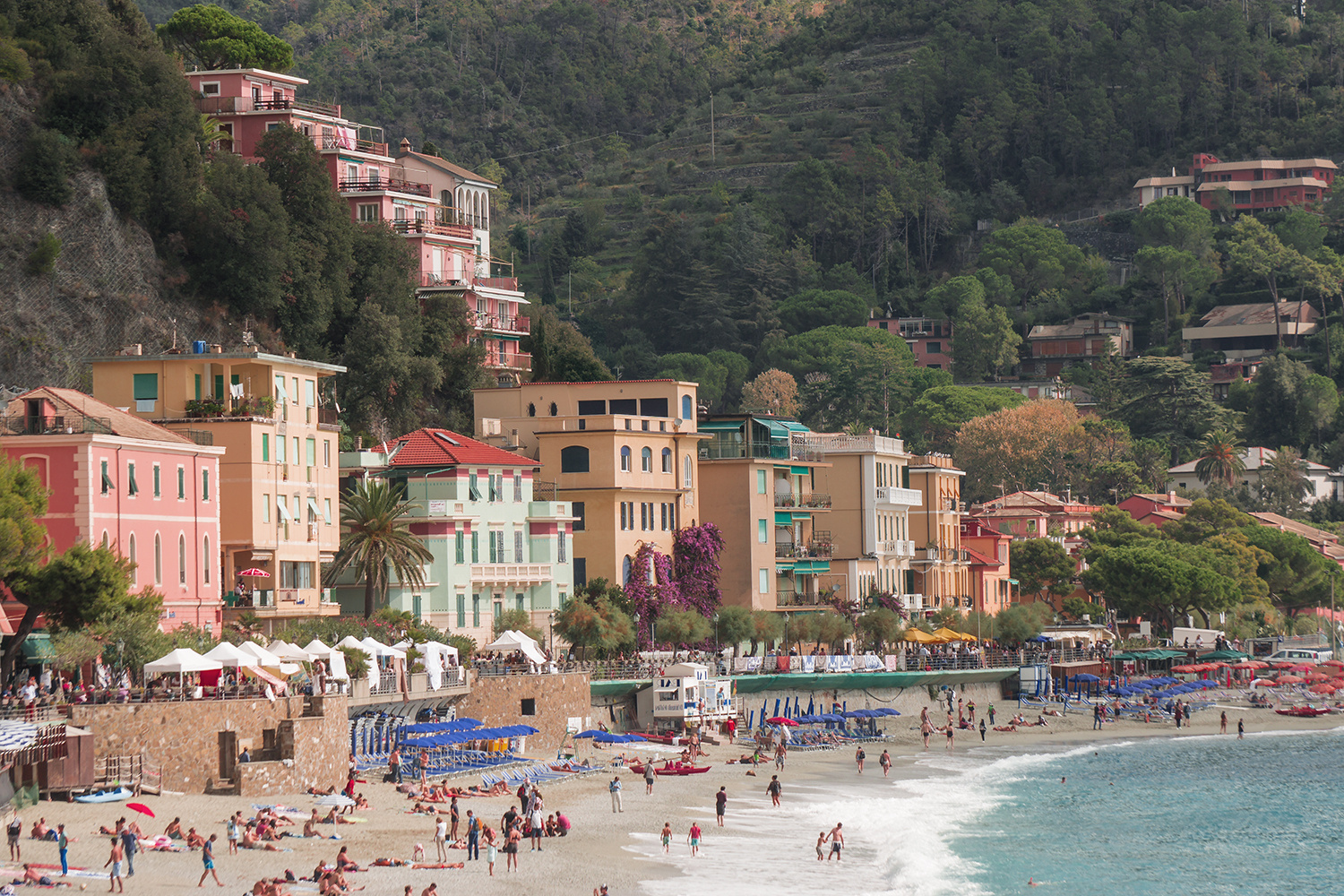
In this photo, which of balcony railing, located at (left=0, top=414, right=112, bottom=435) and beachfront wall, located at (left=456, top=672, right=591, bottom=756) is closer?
balcony railing, located at (left=0, top=414, right=112, bottom=435)

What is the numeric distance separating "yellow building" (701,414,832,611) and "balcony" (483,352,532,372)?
442 inches

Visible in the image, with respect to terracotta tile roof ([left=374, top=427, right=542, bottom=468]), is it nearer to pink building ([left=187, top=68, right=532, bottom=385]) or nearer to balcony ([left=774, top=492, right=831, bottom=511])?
pink building ([left=187, top=68, right=532, bottom=385])

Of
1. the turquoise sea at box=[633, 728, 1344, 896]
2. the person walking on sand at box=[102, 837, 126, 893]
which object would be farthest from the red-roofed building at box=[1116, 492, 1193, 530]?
the person walking on sand at box=[102, 837, 126, 893]

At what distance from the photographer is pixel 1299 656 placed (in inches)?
4456

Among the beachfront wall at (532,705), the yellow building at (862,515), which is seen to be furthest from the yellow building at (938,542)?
the beachfront wall at (532,705)

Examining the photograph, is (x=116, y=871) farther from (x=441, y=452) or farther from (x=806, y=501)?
(x=806, y=501)

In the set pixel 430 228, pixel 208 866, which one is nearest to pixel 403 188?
pixel 430 228

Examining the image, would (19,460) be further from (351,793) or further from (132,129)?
(132,129)

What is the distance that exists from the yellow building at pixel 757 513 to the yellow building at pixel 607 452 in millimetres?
2552

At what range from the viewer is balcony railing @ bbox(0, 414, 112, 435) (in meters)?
53.2

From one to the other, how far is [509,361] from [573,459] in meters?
17.1

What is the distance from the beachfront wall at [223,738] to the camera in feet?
146

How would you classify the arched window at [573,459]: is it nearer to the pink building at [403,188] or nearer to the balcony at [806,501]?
the pink building at [403,188]

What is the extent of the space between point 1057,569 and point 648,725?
5127 cm
